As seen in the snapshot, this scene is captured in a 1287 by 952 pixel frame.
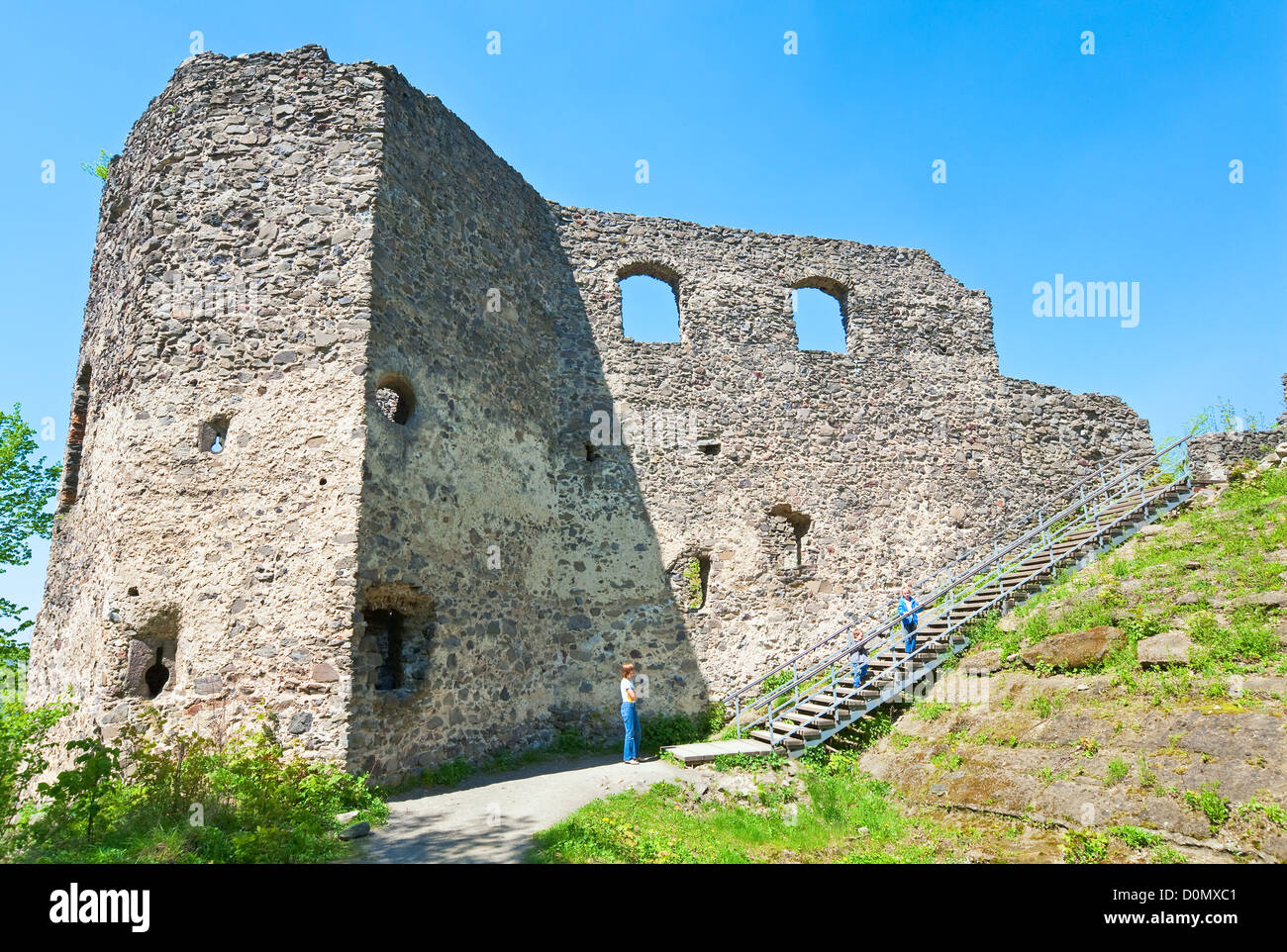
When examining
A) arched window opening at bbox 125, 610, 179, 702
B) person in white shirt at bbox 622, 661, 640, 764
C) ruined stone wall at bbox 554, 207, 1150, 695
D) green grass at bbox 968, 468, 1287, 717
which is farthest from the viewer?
ruined stone wall at bbox 554, 207, 1150, 695

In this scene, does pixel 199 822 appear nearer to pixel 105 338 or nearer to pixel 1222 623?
pixel 105 338

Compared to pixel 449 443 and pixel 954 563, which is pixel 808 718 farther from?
pixel 449 443

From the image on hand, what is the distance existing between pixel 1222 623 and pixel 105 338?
613 inches

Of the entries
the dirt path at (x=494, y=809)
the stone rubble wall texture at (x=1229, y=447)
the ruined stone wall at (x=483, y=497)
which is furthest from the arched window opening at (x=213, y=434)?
the stone rubble wall texture at (x=1229, y=447)

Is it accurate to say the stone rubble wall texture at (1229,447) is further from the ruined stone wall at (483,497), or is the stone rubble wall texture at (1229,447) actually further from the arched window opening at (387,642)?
the arched window opening at (387,642)

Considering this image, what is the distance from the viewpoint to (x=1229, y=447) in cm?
1412

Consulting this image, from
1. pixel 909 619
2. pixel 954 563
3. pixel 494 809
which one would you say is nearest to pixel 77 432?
pixel 494 809

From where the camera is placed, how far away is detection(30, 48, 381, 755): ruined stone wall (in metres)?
9.14

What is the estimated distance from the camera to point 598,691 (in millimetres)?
13000

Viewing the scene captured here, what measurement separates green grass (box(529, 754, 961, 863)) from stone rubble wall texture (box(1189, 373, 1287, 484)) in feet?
31.6

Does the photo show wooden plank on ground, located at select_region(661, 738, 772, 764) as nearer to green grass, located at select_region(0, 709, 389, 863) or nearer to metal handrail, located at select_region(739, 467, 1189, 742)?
metal handrail, located at select_region(739, 467, 1189, 742)

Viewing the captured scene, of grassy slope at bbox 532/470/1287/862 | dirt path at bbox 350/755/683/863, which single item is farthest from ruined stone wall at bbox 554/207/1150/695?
dirt path at bbox 350/755/683/863
